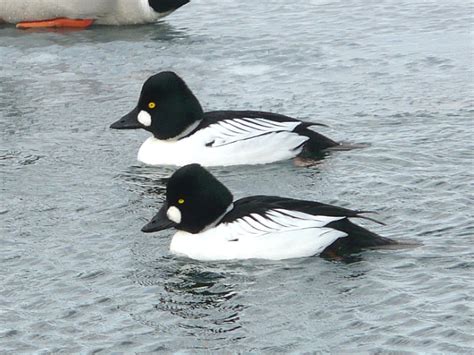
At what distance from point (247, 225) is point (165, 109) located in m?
2.58

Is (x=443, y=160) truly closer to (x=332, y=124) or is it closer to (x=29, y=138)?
(x=332, y=124)

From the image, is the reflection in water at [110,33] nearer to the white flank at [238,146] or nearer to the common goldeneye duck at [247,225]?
the white flank at [238,146]

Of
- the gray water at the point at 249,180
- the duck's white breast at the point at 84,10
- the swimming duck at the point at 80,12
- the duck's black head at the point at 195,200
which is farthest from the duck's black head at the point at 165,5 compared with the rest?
the duck's black head at the point at 195,200

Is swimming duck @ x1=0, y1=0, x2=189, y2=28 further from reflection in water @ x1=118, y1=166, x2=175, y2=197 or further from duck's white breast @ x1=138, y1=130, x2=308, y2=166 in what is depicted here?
reflection in water @ x1=118, y1=166, x2=175, y2=197

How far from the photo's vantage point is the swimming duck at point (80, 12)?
15.0 meters

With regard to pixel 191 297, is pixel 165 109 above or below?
above

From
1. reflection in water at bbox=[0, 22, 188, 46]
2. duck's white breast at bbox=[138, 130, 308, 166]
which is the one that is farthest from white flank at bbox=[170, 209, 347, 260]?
reflection in water at bbox=[0, 22, 188, 46]

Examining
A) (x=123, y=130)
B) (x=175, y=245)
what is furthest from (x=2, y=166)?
(x=175, y=245)

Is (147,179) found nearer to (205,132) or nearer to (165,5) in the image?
(205,132)

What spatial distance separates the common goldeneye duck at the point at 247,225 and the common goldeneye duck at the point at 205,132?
1.97 m

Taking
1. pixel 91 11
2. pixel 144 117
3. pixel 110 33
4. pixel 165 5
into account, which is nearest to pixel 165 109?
pixel 144 117

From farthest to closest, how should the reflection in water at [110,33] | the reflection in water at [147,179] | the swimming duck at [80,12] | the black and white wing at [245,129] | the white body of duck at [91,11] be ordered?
the white body of duck at [91,11]
the swimming duck at [80,12]
the reflection in water at [110,33]
the black and white wing at [245,129]
the reflection in water at [147,179]

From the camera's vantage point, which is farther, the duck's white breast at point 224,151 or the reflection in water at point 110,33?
the reflection in water at point 110,33

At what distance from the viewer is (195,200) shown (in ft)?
26.8
